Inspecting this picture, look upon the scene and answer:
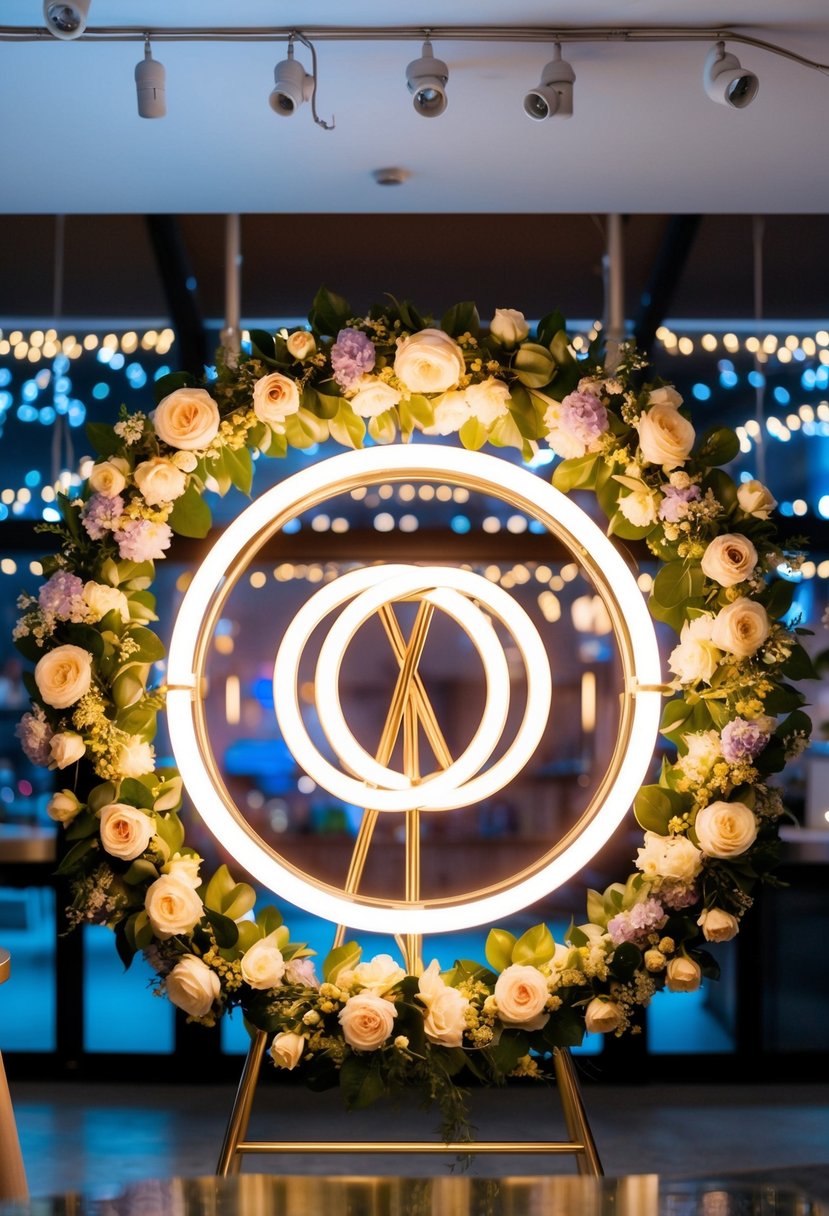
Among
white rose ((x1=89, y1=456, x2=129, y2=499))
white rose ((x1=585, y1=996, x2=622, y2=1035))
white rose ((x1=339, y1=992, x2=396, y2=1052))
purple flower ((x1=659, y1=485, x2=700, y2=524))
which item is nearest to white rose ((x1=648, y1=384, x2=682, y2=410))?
purple flower ((x1=659, y1=485, x2=700, y2=524))

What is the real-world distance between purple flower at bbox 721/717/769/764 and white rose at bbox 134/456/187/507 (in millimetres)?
1179

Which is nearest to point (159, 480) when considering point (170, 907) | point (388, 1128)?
point (170, 907)

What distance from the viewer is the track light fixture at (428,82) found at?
2859mm

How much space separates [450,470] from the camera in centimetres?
235

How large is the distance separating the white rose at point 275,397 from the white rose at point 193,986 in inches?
41.7

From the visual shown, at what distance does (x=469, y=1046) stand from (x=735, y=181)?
2742 mm

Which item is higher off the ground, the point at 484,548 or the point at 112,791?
the point at 484,548

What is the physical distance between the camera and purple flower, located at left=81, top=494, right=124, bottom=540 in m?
2.39

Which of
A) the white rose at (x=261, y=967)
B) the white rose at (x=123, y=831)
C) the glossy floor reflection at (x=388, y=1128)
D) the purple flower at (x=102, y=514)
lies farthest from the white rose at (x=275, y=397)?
the glossy floor reflection at (x=388, y=1128)

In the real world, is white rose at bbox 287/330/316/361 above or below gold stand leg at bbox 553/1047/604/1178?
above

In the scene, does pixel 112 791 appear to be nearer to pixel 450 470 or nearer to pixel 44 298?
pixel 450 470

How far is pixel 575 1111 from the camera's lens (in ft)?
7.73

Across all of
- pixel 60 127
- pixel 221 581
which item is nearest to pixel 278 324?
pixel 60 127

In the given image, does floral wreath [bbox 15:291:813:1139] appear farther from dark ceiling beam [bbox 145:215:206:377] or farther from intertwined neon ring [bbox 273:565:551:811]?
dark ceiling beam [bbox 145:215:206:377]
